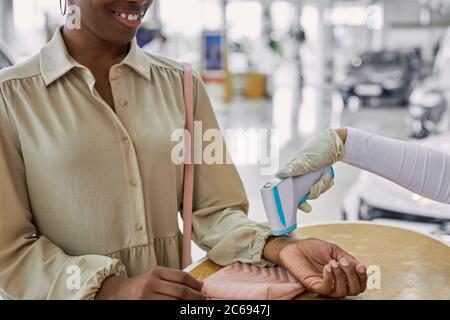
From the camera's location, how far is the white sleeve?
91cm

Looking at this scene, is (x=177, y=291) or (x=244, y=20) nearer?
(x=177, y=291)

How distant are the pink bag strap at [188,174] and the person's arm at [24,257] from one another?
0.20 meters

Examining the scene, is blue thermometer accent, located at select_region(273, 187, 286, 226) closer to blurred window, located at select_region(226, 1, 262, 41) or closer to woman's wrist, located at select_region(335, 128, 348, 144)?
woman's wrist, located at select_region(335, 128, 348, 144)

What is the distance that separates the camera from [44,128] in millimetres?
889

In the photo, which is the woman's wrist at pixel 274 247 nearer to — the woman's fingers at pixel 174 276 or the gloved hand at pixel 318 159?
the gloved hand at pixel 318 159

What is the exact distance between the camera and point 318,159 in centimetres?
89

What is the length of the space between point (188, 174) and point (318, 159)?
0.28 meters

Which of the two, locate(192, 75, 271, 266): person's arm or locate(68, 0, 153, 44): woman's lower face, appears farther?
locate(192, 75, 271, 266): person's arm

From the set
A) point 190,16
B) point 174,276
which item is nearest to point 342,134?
point 174,276

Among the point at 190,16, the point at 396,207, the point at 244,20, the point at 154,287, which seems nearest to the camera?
the point at 154,287

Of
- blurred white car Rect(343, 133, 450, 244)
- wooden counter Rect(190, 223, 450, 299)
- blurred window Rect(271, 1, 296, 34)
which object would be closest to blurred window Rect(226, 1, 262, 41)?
blurred window Rect(271, 1, 296, 34)

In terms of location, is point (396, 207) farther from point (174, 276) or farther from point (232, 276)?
point (174, 276)

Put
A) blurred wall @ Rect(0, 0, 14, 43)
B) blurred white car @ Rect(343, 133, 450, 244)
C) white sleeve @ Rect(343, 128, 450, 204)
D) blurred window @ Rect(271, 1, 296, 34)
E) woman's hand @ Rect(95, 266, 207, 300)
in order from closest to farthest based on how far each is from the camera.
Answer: woman's hand @ Rect(95, 266, 207, 300), white sleeve @ Rect(343, 128, 450, 204), blurred white car @ Rect(343, 133, 450, 244), blurred wall @ Rect(0, 0, 14, 43), blurred window @ Rect(271, 1, 296, 34)
